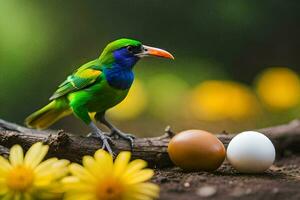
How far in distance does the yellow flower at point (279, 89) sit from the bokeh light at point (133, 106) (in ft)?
1.95

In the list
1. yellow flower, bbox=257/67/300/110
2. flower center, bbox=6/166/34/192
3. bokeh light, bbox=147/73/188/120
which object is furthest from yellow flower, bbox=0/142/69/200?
yellow flower, bbox=257/67/300/110

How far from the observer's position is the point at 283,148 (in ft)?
7.11

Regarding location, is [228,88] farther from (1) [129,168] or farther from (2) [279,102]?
(1) [129,168]

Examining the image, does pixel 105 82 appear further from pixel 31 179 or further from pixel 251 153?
pixel 31 179

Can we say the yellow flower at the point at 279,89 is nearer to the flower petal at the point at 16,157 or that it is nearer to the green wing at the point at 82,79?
the green wing at the point at 82,79

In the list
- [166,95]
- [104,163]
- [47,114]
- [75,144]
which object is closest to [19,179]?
[104,163]

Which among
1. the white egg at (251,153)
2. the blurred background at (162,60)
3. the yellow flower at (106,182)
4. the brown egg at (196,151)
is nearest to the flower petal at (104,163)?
the yellow flower at (106,182)

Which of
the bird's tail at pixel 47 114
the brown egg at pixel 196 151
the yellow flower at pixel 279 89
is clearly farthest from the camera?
the yellow flower at pixel 279 89

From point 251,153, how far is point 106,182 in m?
0.52

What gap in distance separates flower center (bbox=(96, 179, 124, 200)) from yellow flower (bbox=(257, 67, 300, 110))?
2.03m

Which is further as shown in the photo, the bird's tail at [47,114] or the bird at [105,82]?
the bird's tail at [47,114]

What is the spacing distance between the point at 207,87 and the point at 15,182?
2050mm

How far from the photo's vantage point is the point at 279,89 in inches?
127

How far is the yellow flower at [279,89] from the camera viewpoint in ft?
10.4
